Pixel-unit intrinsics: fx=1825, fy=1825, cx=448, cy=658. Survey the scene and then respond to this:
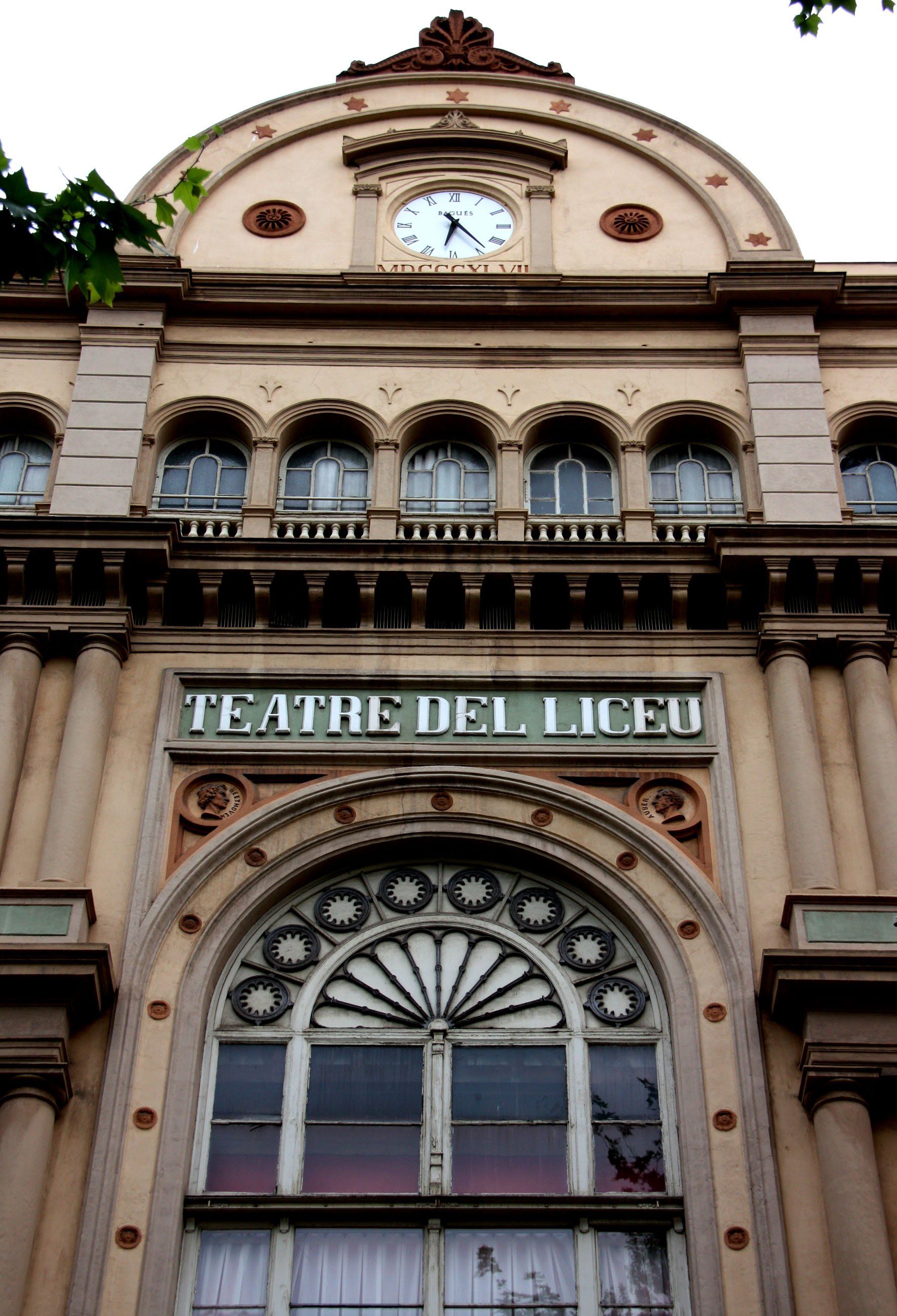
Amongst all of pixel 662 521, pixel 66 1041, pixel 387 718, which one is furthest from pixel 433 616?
pixel 66 1041

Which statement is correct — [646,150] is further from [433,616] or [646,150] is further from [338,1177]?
[338,1177]

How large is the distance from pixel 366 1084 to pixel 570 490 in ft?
28.3

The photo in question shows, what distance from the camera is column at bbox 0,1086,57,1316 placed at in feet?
49.3

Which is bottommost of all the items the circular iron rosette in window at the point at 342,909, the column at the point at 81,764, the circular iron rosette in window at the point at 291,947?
the circular iron rosette in window at the point at 291,947

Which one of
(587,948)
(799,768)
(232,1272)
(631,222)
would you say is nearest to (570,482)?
(631,222)

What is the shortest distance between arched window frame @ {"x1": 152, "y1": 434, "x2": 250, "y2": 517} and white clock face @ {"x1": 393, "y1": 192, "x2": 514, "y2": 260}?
459 cm

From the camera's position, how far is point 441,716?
19.8 m

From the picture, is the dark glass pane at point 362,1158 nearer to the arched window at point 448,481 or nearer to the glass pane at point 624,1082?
the glass pane at point 624,1082

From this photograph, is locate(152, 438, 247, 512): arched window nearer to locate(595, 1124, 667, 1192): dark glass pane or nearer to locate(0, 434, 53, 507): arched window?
locate(0, 434, 53, 507): arched window

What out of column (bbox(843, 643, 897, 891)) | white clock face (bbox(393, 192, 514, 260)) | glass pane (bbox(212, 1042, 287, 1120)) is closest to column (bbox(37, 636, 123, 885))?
glass pane (bbox(212, 1042, 287, 1120))

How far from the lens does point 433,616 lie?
20.8 meters

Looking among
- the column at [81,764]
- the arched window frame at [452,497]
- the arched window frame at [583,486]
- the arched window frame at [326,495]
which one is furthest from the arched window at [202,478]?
the arched window frame at [583,486]

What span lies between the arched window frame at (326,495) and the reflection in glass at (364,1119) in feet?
24.5

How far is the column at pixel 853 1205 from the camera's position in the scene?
579 inches
